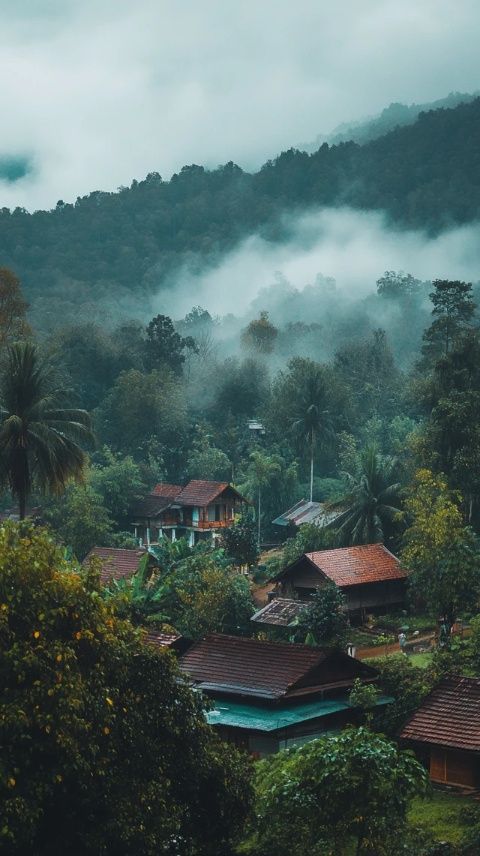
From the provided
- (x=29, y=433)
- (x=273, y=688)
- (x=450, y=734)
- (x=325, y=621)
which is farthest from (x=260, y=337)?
(x=450, y=734)

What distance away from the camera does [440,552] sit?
37.8m

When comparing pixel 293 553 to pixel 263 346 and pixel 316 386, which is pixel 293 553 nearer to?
pixel 316 386

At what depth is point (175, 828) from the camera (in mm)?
15820

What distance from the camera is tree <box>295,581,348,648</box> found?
37.0 meters

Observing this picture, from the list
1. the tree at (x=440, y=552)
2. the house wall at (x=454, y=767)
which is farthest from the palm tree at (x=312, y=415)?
the house wall at (x=454, y=767)

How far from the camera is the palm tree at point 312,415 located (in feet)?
203

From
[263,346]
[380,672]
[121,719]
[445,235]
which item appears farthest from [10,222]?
[121,719]

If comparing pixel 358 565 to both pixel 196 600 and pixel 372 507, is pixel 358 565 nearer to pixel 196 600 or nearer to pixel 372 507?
pixel 372 507

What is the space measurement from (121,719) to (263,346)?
76.0 meters

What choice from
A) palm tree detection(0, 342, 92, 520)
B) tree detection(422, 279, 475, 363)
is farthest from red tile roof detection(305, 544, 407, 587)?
tree detection(422, 279, 475, 363)

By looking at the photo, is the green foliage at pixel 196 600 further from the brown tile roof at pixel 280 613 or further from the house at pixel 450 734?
the house at pixel 450 734

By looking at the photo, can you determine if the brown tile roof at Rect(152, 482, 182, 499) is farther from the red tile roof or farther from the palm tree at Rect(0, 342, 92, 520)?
the palm tree at Rect(0, 342, 92, 520)

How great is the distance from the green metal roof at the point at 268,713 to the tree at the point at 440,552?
29.3 ft

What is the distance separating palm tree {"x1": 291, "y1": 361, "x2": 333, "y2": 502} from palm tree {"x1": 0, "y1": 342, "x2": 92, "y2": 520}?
31.9m
